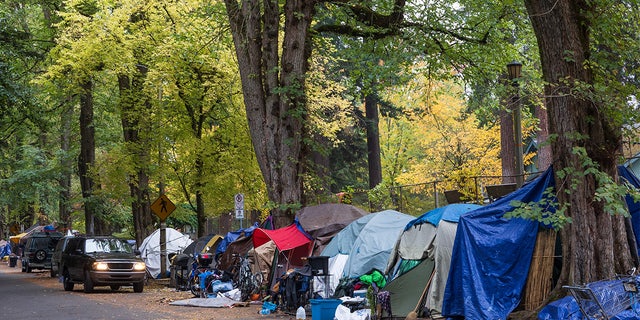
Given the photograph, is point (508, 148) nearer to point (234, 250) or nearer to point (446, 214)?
point (234, 250)

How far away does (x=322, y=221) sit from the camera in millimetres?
21344

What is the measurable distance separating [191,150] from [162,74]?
3247mm

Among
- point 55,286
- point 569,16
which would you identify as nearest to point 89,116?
point 55,286

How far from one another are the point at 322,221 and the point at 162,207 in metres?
8.51

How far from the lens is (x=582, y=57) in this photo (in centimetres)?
1319

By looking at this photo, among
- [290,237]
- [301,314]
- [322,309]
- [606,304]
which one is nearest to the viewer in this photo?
[606,304]

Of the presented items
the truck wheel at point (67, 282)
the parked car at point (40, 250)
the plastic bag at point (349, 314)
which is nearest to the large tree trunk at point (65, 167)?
the parked car at point (40, 250)

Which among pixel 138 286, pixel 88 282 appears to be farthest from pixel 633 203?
pixel 88 282

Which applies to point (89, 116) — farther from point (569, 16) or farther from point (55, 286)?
point (569, 16)

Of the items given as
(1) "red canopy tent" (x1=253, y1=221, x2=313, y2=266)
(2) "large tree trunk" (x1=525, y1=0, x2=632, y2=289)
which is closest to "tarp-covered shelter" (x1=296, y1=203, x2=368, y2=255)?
(1) "red canopy tent" (x1=253, y1=221, x2=313, y2=266)

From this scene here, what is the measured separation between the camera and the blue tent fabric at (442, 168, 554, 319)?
48.2 ft

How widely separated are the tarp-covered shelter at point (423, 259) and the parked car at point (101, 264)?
1076 centimetres

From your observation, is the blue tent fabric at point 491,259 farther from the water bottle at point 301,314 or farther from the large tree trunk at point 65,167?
the large tree trunk at point 65,167

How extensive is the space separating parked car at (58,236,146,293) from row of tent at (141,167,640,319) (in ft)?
18.5
